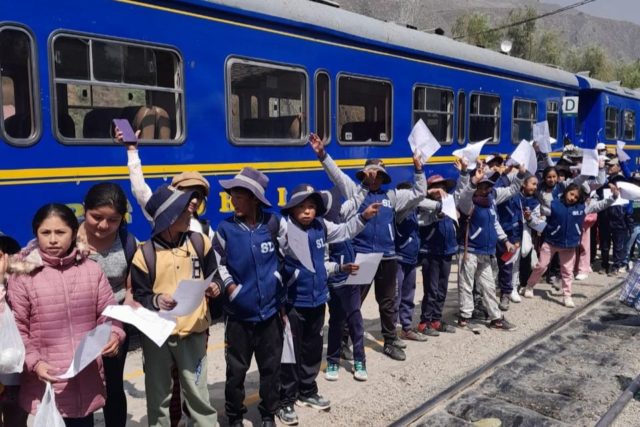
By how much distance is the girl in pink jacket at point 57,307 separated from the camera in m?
2.44

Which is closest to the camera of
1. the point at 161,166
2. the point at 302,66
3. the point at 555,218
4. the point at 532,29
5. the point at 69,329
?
the point at 69,329

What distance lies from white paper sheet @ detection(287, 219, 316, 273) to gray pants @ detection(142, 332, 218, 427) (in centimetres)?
70

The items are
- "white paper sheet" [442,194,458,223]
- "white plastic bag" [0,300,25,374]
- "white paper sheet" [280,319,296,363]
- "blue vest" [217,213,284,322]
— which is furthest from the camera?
"white paper sheet" [442,194,458,223]

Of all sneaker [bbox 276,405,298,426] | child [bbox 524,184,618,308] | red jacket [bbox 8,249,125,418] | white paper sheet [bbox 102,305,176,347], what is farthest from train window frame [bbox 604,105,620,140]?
red jacket [bbox 8,249,125,418]

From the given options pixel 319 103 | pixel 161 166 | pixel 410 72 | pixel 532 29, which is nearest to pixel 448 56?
pixel 410 72

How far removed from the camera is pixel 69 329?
252 cm

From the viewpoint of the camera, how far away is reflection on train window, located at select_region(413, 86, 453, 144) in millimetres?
7402

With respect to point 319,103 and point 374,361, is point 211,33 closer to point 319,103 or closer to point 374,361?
point 319,103

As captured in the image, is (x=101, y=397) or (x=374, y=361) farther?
(x=374, y=361)

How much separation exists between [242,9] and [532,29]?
37.1 metres

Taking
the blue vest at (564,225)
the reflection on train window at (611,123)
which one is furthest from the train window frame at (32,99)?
the reflection on train window at (611,123)

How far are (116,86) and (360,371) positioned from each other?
2.77 meters

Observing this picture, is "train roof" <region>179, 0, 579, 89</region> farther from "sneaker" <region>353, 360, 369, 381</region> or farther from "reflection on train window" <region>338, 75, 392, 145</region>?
"sneaker" <region>353, 360, 369, 381</region>

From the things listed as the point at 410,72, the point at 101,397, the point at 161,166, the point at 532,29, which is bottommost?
the point at 101,397
